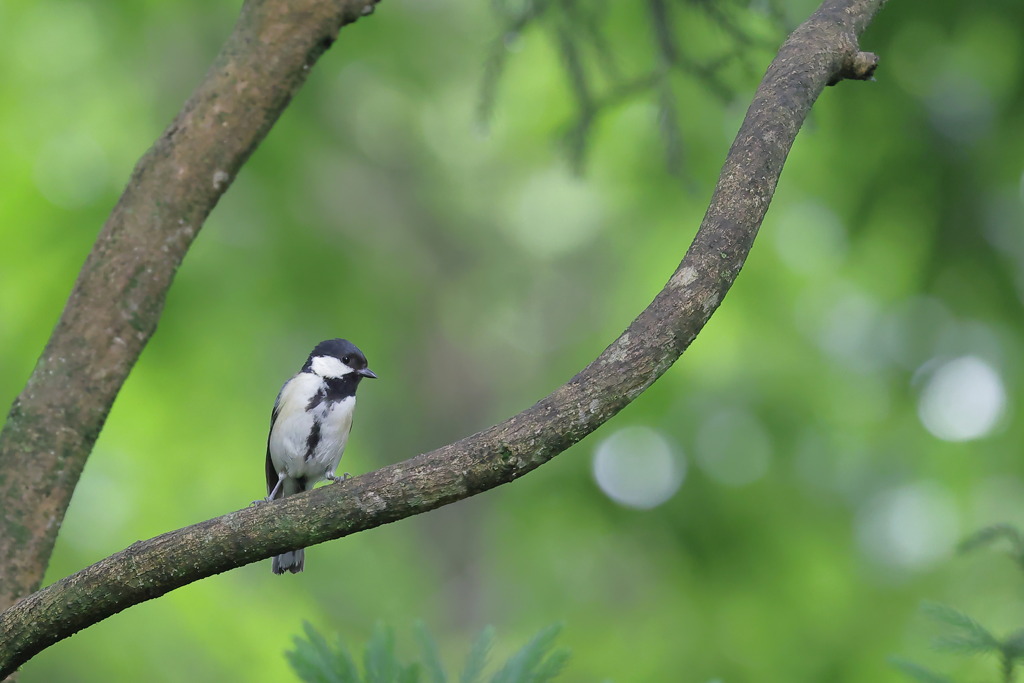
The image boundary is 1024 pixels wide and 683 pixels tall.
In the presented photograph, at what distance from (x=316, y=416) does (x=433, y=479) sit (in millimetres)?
2232

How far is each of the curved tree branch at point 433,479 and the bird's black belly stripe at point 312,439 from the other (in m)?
1.95

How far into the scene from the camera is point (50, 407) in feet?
9.89

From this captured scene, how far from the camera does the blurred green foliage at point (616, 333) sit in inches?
217

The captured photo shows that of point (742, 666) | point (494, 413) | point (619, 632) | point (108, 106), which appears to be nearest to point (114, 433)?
point (108, 106)

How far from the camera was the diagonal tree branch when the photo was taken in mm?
2930

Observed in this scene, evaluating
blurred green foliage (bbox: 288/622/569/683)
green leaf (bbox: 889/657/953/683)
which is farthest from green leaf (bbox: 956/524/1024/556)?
blurred green foliage (bbox: 288/622/569/683)

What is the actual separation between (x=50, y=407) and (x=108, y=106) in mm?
3790

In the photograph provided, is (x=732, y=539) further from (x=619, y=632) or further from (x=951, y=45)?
(x=951, y=45)

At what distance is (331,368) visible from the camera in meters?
4.32

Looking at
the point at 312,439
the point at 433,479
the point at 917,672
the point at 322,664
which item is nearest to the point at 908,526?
the point at 312,439

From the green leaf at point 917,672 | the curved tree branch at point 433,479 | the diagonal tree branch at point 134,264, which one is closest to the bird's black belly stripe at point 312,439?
the diagonal tree branch at point 134,264

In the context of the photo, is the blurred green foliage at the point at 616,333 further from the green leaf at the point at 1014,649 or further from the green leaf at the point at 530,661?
the green leaf at the point at 1014,649

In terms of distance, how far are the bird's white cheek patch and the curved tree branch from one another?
2.12m

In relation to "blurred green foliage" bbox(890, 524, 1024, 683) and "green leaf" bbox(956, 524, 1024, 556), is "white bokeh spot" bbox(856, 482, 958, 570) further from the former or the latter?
"blurred green foliage" bbox(890, 524, 1024, 683)
